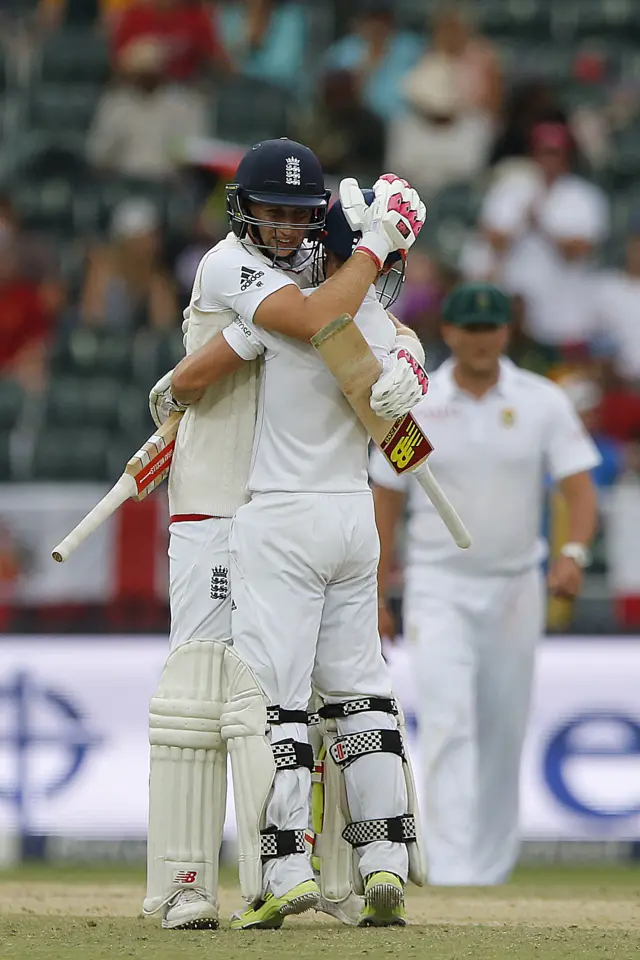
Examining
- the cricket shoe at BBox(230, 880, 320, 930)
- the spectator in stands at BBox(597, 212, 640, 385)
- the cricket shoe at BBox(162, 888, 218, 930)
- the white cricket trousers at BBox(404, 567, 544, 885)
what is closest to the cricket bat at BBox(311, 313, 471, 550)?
the cricket shoe at BBox(230, 880, 320, 930)

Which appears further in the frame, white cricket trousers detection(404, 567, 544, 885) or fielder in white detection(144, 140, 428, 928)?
white cricket trousers detection(404, 567, 544, 885)

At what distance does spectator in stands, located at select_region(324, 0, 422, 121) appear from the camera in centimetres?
1366

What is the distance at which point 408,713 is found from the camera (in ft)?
29.6

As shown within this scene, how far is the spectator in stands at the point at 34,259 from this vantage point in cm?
1230

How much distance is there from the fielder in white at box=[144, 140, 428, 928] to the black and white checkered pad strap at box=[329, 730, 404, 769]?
0.88 ft

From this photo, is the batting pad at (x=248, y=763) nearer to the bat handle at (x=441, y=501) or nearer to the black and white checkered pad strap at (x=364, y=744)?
the black and white checkered pad strap at (x=364, y=744)

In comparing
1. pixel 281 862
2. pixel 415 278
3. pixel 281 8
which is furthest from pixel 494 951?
pixel 281 8

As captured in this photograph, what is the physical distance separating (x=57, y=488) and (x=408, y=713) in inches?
81.0

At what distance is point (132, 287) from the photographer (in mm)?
12172

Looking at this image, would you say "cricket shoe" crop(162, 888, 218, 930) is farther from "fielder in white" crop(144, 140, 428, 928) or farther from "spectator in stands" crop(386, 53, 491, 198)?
"spectator in stands" crop(386, 53, 491, 198)

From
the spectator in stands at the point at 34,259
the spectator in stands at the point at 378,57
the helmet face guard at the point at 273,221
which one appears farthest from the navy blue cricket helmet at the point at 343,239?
the spectator in stands at the point at 378,57

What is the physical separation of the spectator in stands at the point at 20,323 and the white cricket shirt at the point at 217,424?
20.6ft

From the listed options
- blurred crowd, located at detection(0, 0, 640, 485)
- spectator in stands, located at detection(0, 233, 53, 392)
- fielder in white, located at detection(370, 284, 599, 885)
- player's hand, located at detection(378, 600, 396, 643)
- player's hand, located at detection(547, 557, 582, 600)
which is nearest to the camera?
player's hand, located at detection(378, 600, 396, 643)

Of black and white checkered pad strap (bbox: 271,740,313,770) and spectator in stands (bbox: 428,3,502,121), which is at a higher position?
spectator in stands (bbox: 428,3,502,121)
